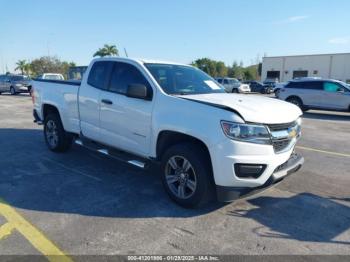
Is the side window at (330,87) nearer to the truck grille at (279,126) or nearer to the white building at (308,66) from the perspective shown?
the truck grille at (279,126)

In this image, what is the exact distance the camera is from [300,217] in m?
3.90

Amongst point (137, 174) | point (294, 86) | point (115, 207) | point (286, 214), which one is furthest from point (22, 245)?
point (294, 86)

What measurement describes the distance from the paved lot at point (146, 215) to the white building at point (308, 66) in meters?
52.4

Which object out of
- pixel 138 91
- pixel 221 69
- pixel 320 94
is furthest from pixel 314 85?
pixel 221 69

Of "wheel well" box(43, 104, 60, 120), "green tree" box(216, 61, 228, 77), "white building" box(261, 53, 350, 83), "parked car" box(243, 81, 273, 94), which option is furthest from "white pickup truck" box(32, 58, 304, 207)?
"green tree" box(216, 61, 228, 77)

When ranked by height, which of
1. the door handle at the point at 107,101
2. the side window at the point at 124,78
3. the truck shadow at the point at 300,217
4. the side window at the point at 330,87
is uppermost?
the side window at the point at 124,78

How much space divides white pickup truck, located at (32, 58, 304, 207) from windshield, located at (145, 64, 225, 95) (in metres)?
0.02

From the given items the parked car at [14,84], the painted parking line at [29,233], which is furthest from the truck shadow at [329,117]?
the parked car at [14,84]

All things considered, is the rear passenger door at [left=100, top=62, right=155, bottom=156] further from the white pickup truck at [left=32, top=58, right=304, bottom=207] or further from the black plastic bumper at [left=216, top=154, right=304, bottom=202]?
the black plastic bumper at [left=216, top=154, right=304, bottom=202]

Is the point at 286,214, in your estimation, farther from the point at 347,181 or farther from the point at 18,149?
the point at 18,149

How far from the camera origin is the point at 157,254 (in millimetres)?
3084

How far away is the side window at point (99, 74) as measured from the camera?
5312 mm

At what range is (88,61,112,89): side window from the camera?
17.4 feet

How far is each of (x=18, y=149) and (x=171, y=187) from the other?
14.9 feet
